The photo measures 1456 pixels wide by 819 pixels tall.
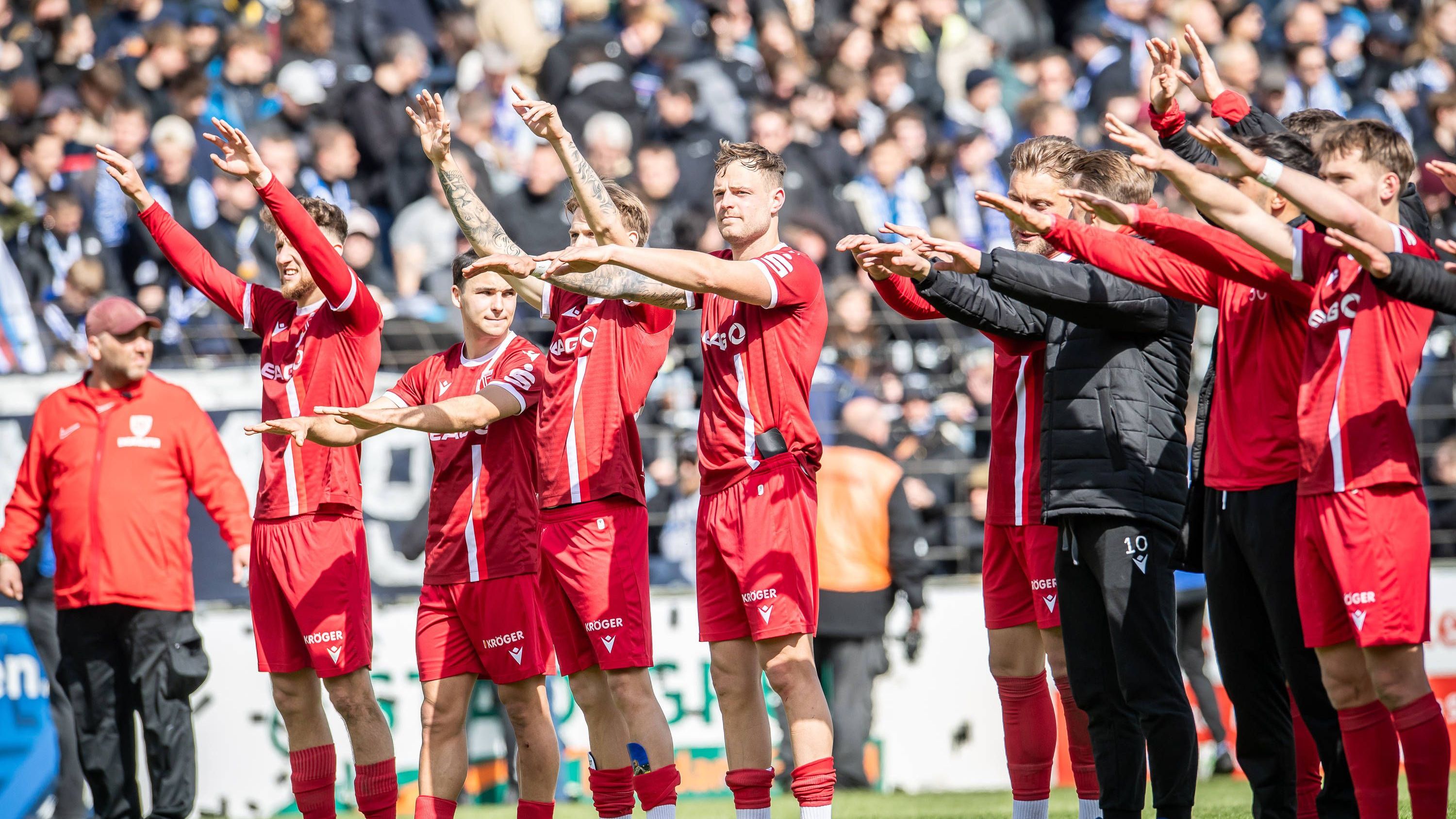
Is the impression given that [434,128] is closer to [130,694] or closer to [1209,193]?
[1209,193]

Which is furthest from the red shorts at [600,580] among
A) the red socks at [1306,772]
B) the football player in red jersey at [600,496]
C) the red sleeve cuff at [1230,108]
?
the red sleeve cuff at [1230,108]

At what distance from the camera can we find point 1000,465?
20.9ft

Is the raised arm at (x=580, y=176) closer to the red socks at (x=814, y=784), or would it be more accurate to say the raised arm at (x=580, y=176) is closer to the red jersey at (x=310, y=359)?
the red jersey at (x=310, y=359)

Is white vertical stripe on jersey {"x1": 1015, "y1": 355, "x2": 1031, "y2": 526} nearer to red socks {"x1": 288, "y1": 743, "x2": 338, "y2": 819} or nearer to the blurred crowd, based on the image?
red socks {"x1": 288, "y1": 743, "x2": 338, "y2": 819}

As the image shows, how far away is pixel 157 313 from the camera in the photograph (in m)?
11.8

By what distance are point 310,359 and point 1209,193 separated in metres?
4.01

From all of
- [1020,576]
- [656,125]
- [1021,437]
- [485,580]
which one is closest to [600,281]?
[485,580]

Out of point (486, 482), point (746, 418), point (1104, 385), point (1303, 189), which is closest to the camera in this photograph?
point (1303, 189)

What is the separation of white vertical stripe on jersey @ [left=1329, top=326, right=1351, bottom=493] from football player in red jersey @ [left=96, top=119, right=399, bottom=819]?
159 inches

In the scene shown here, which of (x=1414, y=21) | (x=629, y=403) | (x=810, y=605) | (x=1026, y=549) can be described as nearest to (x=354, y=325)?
(x=629, y=403)

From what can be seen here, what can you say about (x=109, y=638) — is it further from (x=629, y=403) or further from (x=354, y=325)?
(x=629, y=403)

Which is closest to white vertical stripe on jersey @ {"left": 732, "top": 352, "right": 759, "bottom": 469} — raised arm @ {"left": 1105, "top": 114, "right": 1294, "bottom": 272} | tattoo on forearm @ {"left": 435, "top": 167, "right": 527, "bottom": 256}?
tattoo on forearm @ {"left": 435, "top": 167, "right": 527, "bottom": 256}

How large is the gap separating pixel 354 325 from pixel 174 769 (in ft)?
9.61

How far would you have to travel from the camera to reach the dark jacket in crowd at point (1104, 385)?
219 inches
